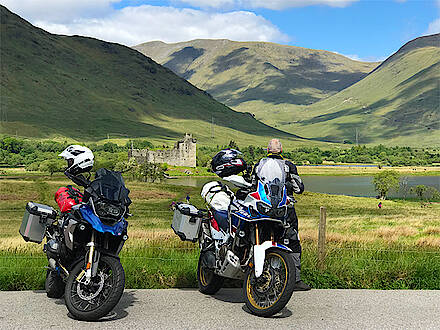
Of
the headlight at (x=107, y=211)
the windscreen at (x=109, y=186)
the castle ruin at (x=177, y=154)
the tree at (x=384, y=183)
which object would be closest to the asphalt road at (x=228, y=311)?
the headlight at (x=107, y=211)

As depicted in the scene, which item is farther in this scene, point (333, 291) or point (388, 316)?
point (333, 291)

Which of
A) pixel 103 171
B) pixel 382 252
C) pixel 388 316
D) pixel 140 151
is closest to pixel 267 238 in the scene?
pixel 388 316

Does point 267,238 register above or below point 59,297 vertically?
above

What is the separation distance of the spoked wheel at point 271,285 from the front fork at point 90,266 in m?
2.05

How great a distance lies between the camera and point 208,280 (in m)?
8.75

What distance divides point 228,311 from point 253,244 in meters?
0.99

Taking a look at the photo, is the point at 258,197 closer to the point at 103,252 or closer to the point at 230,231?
the point at 230,231

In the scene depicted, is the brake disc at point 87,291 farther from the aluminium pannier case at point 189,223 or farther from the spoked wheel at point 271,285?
the aluminium pannier case at point 189,223

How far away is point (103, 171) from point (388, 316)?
433 centimetres

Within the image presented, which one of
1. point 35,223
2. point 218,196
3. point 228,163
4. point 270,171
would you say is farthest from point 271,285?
point 35,223

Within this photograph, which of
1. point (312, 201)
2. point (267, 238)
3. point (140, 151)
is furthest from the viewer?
point (140, 151)

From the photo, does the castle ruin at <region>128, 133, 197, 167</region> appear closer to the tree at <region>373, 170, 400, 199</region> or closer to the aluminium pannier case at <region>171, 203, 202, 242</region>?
the tree at <region>373, 170, 400, 199</region>

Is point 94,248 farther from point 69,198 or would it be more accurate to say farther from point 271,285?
point 271,285

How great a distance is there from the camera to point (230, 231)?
8062mm
